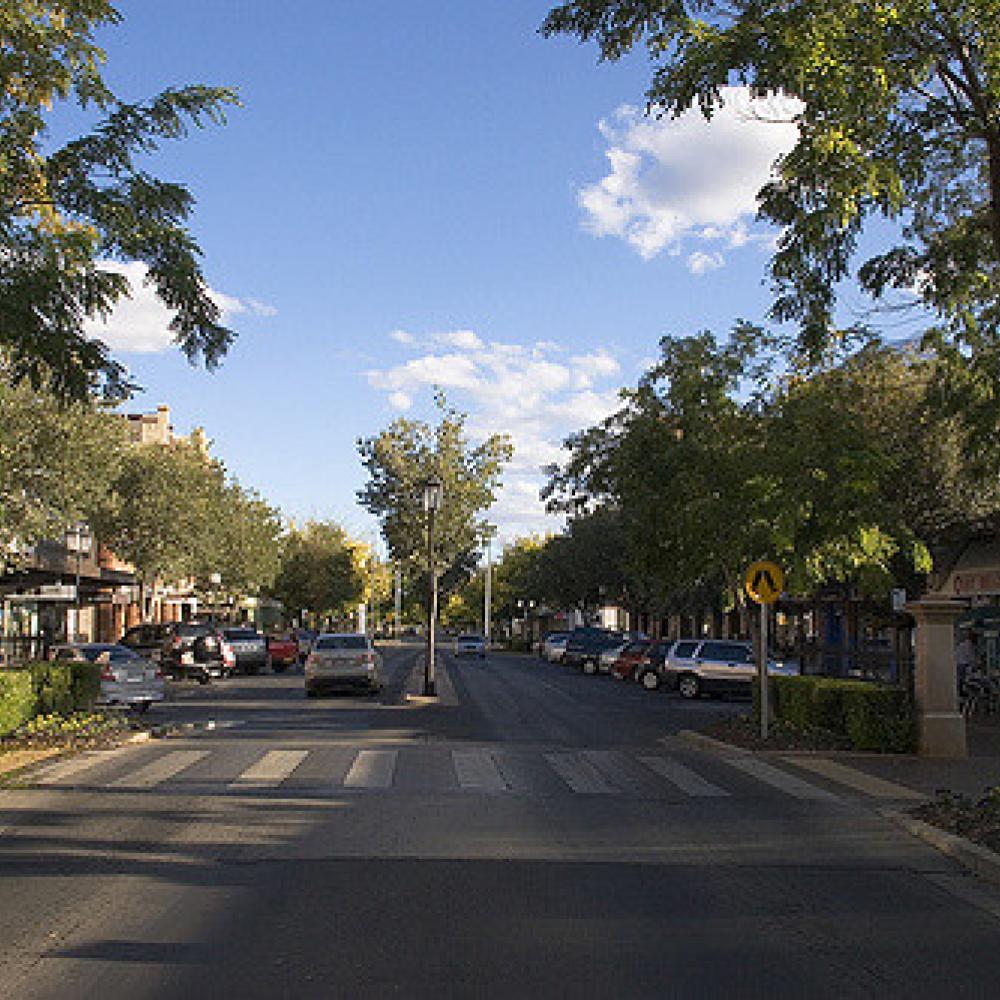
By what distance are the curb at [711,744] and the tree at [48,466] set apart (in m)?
16.4

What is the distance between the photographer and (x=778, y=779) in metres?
14.7

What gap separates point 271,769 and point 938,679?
9.23 metres

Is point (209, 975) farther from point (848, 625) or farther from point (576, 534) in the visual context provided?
point (576, 534)

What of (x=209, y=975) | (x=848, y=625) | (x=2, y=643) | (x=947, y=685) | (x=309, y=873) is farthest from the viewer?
(x=848, y=625)

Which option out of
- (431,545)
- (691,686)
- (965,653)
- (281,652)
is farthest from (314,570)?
(965,653)

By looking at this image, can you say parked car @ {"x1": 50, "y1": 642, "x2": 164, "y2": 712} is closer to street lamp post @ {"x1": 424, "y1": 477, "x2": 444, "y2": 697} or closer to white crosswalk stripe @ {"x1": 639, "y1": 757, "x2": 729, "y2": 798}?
street lamp post @ {"x1": 424, "y1": 477, "x2": 444, "y2": 697}

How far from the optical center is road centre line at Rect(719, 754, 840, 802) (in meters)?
13.3

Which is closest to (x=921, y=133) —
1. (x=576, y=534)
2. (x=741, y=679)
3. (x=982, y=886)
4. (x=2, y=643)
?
(x=982, y=886)

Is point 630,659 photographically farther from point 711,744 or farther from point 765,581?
point 765,581

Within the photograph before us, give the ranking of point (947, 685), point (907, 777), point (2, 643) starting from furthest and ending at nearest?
point (2, 643) < point (947, 685) < point (907, 777)

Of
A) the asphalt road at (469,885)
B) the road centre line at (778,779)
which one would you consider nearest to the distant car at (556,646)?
the road centre line at (778,779)

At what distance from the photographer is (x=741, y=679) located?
34250 mm

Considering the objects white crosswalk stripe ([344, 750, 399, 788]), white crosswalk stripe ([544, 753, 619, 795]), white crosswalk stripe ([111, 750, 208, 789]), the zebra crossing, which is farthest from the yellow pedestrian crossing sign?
white crosswalk stripe ([111, 750, 208, 789])

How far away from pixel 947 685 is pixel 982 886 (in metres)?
8.50
